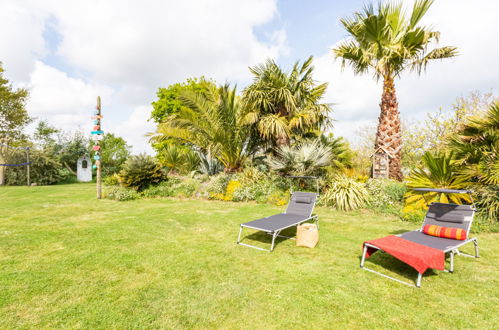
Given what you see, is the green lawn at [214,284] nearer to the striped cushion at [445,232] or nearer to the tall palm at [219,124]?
the striped cushion at [445,232]

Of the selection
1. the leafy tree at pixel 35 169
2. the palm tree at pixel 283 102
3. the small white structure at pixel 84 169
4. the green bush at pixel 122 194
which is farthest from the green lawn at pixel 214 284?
the small white structure at pixel 84 169

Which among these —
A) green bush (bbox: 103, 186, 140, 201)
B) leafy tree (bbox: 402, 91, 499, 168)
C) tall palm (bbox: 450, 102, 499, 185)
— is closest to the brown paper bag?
tall palm (bbox: 450, 102, 499, 185)

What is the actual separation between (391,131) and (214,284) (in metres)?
8.81

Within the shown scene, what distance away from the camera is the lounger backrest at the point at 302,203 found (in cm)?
596

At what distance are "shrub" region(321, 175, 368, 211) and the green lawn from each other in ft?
6.85

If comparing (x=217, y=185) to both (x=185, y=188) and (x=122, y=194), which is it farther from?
(x=122, y=194)

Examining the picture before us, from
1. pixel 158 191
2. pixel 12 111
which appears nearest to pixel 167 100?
pixel 12 111

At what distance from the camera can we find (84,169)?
20.5m

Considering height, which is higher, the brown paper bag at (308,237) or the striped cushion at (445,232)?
the striped cushion at (445,232)

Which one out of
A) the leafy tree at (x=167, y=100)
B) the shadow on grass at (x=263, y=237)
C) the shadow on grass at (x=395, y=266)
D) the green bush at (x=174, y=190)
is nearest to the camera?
the shadow on grass at (x=395, y=266)

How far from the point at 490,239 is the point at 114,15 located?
9579 millimetres

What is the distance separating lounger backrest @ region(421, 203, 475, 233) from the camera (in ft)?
14.4

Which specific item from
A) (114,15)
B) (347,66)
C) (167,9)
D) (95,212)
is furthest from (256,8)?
(95,212)

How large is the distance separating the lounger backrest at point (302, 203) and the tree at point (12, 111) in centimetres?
2389
